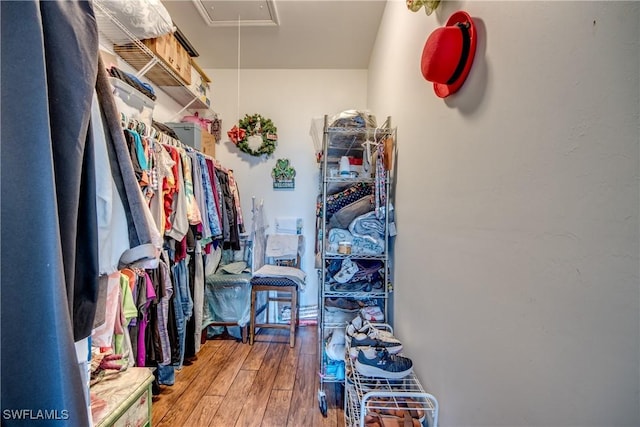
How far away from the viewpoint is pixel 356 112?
70.9 inches

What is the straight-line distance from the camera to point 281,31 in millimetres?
2324

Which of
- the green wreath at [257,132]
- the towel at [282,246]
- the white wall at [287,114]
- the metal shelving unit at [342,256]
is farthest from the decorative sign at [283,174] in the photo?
the metal shelving unit at [342,256]

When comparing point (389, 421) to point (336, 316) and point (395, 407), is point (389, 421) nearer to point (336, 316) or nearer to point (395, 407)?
point (395, 407)

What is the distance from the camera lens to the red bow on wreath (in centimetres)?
283

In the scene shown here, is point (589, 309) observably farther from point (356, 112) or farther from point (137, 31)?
point (137, 31)

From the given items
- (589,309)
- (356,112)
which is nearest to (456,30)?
(589,309)

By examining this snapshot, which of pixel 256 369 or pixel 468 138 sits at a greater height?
pixel 468 138

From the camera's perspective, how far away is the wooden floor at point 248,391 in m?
1.58

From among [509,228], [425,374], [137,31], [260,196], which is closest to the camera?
[509,228]

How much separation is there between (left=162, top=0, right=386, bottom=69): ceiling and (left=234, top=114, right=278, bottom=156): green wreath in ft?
1.92

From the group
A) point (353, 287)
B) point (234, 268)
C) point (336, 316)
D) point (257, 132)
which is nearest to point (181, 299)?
point (234, 268)

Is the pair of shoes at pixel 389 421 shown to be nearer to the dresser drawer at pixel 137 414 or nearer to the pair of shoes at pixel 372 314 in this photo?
the pair of shoes at pixel 372 314

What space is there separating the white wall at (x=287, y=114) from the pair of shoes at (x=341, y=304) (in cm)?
122

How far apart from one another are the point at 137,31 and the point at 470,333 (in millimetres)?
2280
